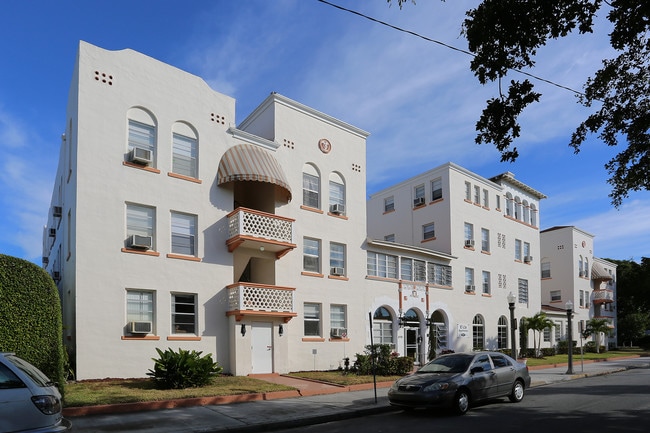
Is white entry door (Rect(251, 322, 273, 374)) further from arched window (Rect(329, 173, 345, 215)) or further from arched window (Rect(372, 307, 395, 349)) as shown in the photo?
arched window (Rect(372, 307, 395, 349))

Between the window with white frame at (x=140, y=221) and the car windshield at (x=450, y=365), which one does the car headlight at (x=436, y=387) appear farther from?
the window with white frame at (x=140, y=221)

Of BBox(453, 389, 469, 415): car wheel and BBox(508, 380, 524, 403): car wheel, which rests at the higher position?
BBox(453, 389, 469, 415): car wheel

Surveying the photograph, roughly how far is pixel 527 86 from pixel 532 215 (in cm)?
3369

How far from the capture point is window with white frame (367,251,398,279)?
1020 inches

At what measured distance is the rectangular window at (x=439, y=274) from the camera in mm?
29280

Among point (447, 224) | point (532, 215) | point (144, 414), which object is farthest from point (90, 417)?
point (532, 215)

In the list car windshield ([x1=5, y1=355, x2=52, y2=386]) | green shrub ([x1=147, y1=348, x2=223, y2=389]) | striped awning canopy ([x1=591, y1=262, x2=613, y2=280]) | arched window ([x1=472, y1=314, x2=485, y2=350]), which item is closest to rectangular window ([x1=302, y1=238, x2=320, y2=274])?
green shrub ([x1=147, y1=348, x2=223, y2=389])

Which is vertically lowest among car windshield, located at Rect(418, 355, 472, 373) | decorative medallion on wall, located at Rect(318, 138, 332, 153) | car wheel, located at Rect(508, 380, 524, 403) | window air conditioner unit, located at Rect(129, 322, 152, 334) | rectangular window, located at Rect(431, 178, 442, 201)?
car wheel, located at Rect(508, 380, 524, 403)

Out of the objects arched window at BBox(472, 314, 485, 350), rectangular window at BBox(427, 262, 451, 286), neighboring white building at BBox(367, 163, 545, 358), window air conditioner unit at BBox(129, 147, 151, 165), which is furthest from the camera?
arched window at BBox(472, 314, 485, 350)

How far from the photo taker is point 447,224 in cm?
3120

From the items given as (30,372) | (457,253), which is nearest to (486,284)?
(457,253)

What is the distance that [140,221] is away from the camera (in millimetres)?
17766

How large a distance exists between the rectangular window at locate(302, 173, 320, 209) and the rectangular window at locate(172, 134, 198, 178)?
Result: 5.36m

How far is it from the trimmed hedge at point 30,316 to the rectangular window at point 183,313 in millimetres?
6279
